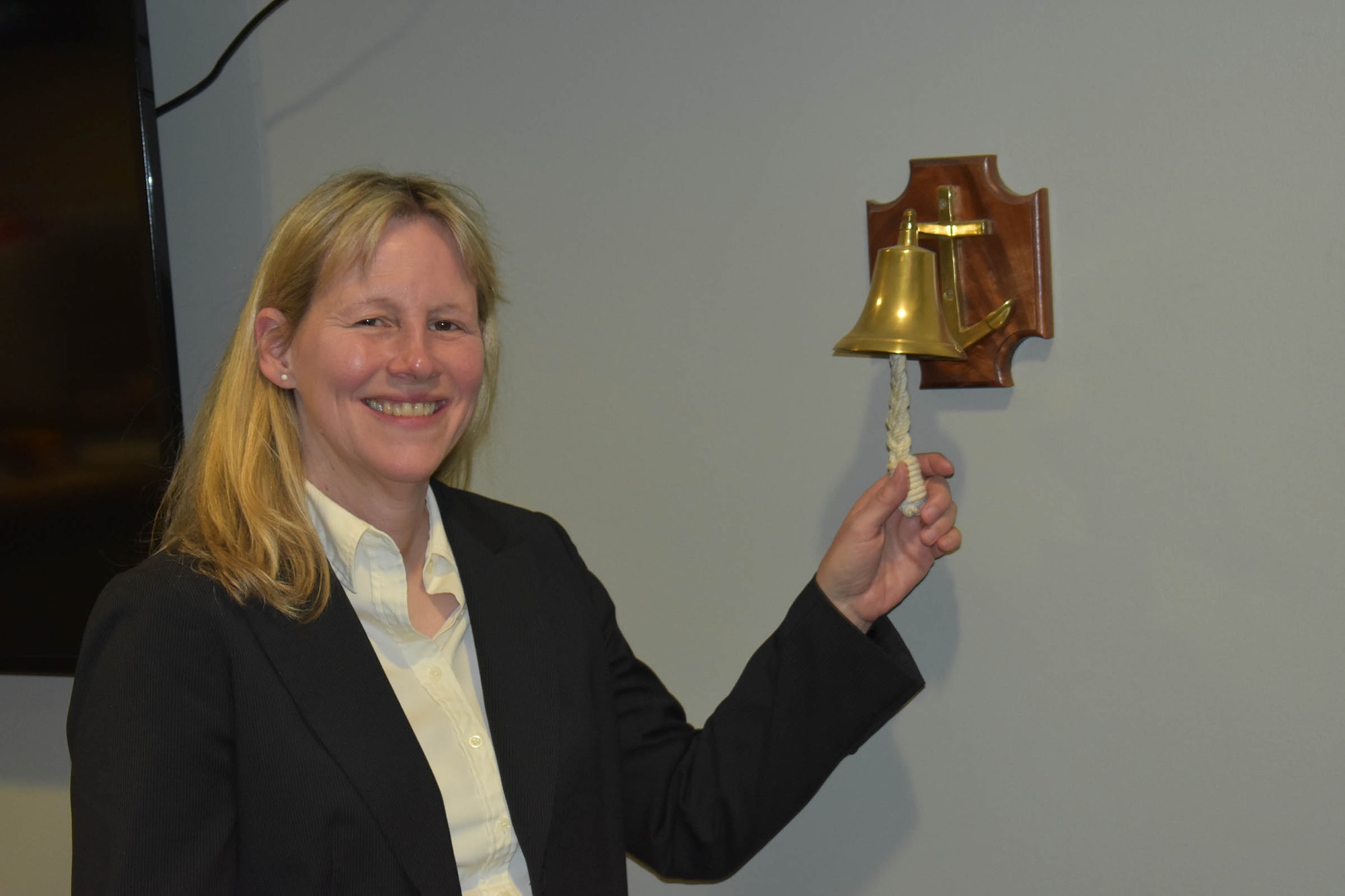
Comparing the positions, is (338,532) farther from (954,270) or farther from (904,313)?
(954,270)

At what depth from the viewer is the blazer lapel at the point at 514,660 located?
113 cm

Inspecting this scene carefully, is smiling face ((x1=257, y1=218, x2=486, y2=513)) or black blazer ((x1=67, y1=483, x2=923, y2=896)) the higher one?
smiling face ((x1=257, y1=218, x2=486, y2=513))

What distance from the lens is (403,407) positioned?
1149 mm

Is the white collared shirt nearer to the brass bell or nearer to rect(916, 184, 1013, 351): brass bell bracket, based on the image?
the brass bell

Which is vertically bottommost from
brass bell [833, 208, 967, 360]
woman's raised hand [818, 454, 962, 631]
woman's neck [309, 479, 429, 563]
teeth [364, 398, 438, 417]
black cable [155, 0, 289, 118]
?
woman's raised hand [818, 454, 962, 631]

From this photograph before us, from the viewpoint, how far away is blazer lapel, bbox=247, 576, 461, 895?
3.39 ft

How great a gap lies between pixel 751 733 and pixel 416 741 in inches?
14.9

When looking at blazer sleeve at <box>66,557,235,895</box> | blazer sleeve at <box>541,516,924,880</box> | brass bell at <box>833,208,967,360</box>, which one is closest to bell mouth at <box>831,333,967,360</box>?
brass bell at <box>833,208,967,360</box>

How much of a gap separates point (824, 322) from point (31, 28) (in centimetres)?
108

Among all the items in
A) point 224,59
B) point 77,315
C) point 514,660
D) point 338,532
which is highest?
point 224,59

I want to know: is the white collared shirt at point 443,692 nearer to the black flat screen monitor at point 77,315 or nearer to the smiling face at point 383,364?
the smiling face at point 383,364

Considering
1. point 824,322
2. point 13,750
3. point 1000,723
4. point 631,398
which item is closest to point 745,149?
point 824,322

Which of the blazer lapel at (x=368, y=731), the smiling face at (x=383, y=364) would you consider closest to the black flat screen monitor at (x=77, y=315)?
the smiling face at (x=383, y=364)

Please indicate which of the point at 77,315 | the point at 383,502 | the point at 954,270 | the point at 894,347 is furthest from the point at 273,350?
the point at 954,270
